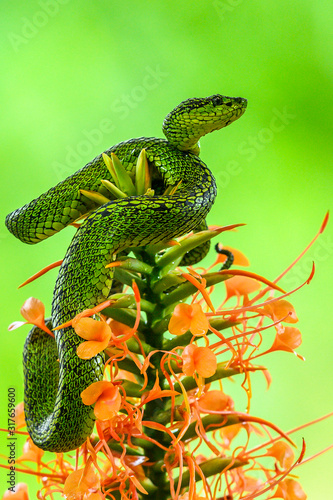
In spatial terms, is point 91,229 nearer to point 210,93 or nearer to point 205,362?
point 205,362

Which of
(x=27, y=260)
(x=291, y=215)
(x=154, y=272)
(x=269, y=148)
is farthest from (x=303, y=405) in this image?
(x=154, y=272)

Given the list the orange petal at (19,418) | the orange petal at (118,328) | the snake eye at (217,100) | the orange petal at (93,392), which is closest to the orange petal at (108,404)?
the orange petal at (93,392)

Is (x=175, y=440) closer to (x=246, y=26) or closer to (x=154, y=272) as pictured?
(x=154, y=272)

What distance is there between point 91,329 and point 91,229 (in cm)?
12

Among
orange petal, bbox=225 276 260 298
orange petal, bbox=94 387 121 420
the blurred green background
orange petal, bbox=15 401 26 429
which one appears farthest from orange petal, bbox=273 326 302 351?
the blurred green background

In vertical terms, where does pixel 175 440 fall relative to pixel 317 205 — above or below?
above

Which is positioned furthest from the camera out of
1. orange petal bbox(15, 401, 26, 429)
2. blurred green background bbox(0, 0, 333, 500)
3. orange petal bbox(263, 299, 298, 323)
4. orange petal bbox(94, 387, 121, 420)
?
blurred green background bbox(0, 0, 333, 500)

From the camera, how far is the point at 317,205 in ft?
6.93

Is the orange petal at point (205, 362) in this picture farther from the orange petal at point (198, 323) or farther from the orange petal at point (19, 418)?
the orange petal at point (19, 418)

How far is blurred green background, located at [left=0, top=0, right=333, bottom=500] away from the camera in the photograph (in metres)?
2.06

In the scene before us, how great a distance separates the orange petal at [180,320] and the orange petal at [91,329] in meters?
0.07

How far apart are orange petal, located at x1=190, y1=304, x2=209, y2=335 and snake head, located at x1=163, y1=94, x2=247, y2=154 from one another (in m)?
0.27

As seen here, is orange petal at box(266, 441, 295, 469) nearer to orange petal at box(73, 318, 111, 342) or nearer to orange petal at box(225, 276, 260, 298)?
orange petal at box(225, 276, 260, 298)

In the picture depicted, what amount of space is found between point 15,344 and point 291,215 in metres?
1.11
